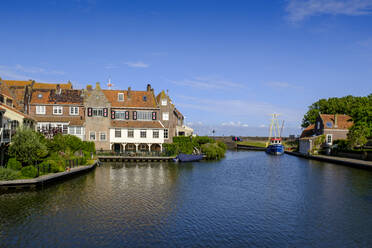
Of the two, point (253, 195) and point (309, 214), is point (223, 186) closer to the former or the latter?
point (253, 195)

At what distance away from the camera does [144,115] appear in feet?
236

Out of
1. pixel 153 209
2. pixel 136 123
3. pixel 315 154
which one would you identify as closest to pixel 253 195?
pixel 153 209

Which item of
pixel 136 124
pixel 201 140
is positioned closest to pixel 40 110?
pixel 136 124

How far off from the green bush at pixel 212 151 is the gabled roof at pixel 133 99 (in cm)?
1629

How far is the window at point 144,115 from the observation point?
235 ft

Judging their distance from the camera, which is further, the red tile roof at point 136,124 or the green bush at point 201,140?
the green bush at point 201,140

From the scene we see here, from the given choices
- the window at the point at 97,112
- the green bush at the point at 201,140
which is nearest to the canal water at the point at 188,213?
the window at the point at 97,112

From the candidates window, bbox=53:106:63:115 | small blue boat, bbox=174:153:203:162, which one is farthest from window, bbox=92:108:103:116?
small blue boat, bbox=174:153:203:162

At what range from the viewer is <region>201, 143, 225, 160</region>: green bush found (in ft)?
249

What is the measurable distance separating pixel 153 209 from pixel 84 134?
44508 mm

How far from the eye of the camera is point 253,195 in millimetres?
35188

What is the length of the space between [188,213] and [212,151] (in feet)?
160

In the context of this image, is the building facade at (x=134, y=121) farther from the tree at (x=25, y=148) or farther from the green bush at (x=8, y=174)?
the green bush at (x=8, y=174)

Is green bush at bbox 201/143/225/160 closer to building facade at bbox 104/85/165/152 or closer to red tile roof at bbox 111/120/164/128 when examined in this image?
building facade at bbox 104/85/165/152
